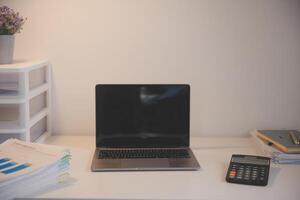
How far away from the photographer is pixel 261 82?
1.66 metres

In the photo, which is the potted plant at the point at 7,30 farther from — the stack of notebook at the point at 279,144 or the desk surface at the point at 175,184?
the stack of notebook at the point at 279,144

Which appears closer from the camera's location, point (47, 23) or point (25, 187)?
point (25, 187)

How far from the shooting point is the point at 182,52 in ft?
5.40

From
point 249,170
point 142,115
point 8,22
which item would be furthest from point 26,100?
point 249,170

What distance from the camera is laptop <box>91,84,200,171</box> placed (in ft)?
4.81

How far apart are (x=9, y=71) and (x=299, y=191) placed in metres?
1.01

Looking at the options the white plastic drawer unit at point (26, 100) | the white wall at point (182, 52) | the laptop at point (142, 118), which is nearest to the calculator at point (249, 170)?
the laptop at point (142, 118)

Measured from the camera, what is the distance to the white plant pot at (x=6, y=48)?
141 centimetres

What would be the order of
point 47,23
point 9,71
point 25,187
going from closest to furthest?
point 25,187 → point 9,71 → point 47,23

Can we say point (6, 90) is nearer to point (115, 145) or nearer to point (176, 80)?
point (115, 145)

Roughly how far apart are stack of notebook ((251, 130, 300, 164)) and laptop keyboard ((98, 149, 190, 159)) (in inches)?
11.7

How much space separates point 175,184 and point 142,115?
0.39 metres

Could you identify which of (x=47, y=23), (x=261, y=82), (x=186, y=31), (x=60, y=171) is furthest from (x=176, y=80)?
(x=60, y=171)

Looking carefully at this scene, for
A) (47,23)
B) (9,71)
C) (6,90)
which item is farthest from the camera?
(47,23)
